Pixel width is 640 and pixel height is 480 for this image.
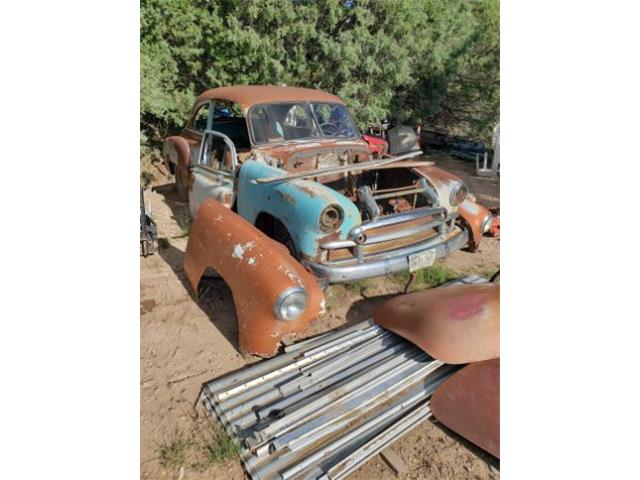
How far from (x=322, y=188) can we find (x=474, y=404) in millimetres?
1883

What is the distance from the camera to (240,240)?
2.97 meters

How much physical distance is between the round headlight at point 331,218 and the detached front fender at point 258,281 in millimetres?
367

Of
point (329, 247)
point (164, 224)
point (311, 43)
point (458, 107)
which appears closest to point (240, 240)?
point (329, 247)

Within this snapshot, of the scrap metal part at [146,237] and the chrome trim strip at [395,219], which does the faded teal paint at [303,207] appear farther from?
the scrap metal part at [146,237]

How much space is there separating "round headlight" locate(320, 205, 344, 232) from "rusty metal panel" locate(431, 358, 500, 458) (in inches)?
52.5

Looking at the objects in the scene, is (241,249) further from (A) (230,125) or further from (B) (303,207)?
(A) (230,125)

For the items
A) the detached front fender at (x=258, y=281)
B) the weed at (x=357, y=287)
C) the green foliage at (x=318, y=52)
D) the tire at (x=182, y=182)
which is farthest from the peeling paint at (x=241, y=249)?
the green foliage at (x=318, y=52)

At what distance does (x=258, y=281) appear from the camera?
2678mm

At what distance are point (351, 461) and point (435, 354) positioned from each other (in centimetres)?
89

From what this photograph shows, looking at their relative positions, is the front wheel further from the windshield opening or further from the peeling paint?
the windshield opening

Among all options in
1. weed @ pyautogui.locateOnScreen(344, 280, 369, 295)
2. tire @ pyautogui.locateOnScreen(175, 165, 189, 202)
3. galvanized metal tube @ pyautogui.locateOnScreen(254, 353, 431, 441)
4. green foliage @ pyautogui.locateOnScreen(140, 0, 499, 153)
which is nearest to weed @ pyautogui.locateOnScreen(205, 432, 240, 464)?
galvanized metal tube @ pyautogui.locateOnScreen(254, 353, 431, 441)

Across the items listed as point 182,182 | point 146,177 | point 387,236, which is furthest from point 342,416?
point 146,177

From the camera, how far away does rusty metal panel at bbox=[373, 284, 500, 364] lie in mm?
2615

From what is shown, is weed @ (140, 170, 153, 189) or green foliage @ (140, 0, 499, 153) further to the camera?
green foliage @ (140, 0, 499, 153)
